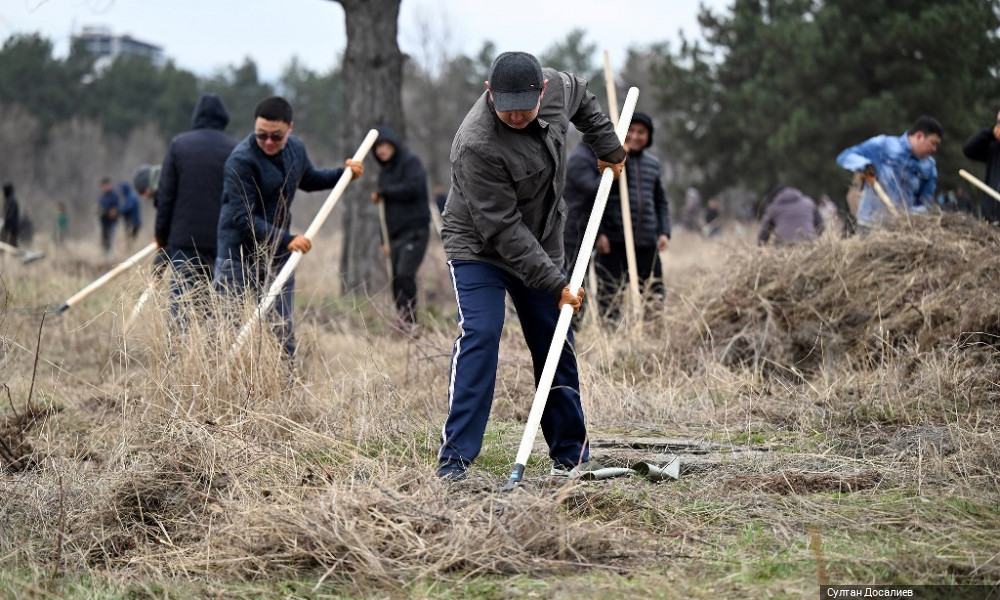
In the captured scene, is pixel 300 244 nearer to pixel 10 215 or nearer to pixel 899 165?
pixel 899 165

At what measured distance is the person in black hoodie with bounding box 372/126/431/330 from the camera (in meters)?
9.50

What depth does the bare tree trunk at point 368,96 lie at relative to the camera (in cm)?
1135

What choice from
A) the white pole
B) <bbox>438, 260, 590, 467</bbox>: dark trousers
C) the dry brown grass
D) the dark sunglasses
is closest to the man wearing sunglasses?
the dark sunglasses

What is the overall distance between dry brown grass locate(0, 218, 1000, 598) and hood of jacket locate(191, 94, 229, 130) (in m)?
1.59

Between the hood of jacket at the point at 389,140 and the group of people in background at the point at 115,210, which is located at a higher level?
the hood of jacket at the point at 389,140

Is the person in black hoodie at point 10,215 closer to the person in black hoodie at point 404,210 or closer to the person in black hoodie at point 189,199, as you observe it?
the person in black hoodie at point 404,210

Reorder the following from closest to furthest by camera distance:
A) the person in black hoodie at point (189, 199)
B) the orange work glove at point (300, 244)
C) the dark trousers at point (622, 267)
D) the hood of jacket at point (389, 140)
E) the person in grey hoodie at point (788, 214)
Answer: the orange work glove at point (300, 244) → the person in black hoodie at point (189, 199) → the dark trousers at point (622, 267) → the hood of jacket at point (389, 140) → the person in grey hoodie at point (788, 214)

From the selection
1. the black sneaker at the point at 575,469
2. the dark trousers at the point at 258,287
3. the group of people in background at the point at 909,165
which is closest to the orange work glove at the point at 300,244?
the dark trousers at the point at 258,287

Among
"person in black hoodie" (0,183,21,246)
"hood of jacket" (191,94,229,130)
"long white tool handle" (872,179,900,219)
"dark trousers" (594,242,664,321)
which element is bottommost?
"person in black hoodie" (0,183,21,246)

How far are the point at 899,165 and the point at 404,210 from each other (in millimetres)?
4135

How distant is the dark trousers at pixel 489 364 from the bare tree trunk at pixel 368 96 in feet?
22.5

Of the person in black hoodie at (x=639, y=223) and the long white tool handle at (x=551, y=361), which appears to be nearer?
the long white tool handle at (x=551, y=361)

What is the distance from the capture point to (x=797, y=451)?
4.76 metres

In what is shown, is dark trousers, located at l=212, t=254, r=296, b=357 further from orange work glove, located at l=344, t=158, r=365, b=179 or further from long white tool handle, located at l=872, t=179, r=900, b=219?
long white tool handle, located at l=872, t=179, r=900, b=219
